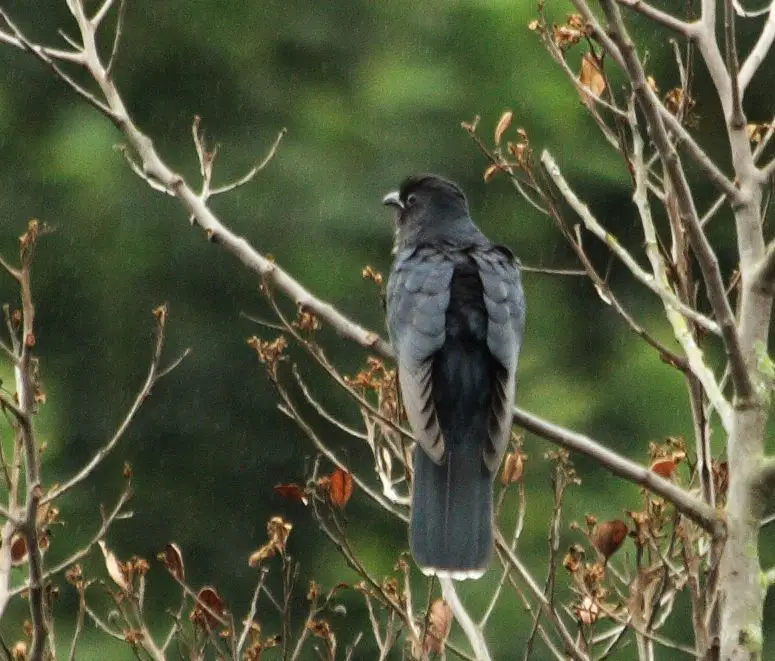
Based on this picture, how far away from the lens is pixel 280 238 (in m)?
8.67

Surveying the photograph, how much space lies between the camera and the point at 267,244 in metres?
8.65

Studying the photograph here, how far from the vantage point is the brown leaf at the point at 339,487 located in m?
3.88

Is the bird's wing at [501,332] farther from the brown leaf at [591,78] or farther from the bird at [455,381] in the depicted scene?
the brown leaf at [591,78]

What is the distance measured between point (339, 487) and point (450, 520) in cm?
37

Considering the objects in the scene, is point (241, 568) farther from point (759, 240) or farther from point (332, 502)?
point (759, 240)

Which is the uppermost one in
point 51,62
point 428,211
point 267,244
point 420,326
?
point 267,244

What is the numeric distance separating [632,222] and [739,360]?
Result: 605 cm

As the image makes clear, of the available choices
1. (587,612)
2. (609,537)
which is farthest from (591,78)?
(587,612)

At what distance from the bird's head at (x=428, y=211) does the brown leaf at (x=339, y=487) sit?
1.23m

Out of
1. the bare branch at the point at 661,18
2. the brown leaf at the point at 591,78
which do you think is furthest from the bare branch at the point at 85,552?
the bare branch at the point at 661,18

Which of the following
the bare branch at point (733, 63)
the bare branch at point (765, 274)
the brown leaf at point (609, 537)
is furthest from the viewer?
the brown leaf at point (609, 537)

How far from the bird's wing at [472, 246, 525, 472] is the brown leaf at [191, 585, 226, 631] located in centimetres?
87

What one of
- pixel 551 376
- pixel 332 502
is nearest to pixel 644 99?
pixel 332 502

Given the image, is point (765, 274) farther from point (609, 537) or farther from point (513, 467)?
point (513, 467)
